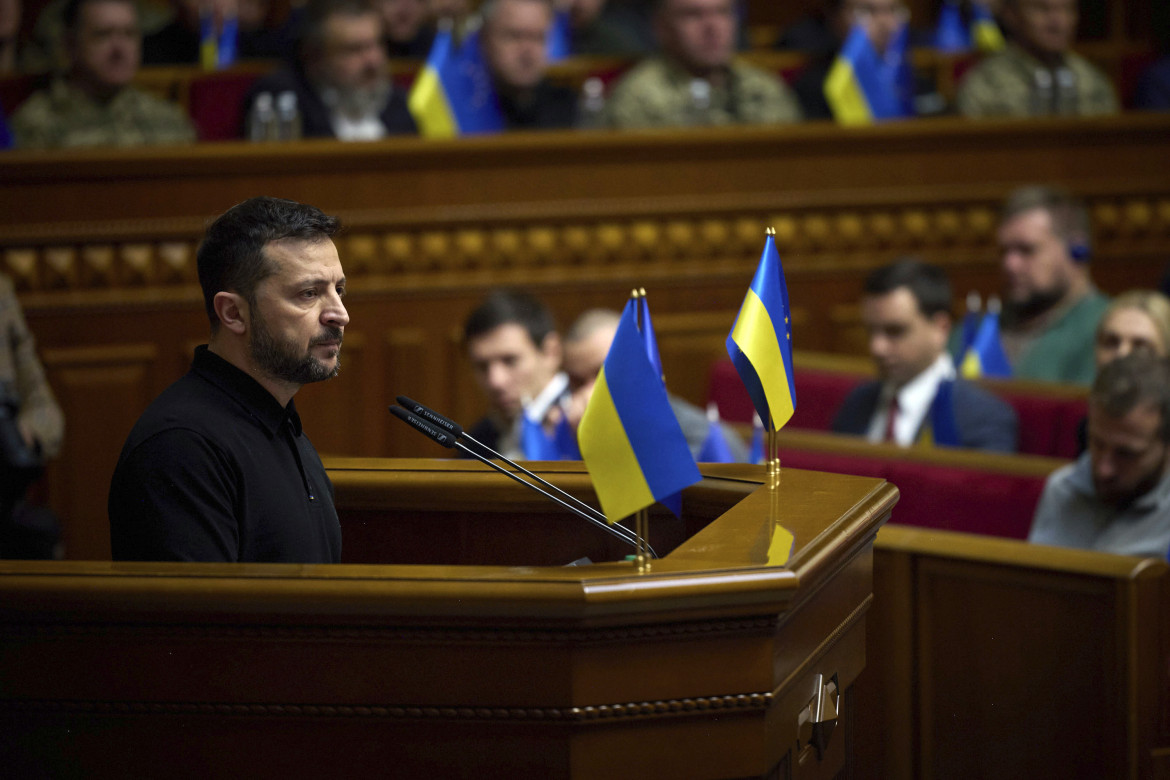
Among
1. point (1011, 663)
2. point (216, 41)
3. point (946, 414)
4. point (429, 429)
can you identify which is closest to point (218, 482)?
point (429, 429)

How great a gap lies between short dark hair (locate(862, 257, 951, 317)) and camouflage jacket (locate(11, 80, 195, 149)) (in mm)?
2253

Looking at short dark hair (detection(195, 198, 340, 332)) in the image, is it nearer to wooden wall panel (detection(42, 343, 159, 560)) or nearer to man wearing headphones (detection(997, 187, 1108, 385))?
wooden wall panel (detection(42, 343, 159, 560))

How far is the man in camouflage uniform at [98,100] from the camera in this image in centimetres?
484

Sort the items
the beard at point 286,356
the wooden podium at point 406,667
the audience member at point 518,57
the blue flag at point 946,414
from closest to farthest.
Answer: the wooden podium at point 406,667 < the beard at point 286,356 < the blue flag at point 946,414 < the audience member at point 518,57

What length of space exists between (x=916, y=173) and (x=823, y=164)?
1.18 ft

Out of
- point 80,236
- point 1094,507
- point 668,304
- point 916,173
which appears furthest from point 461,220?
point 1094,507

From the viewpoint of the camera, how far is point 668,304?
505 cm

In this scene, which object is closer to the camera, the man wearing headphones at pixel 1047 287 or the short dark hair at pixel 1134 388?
the short dark hair at pixel 1134 388

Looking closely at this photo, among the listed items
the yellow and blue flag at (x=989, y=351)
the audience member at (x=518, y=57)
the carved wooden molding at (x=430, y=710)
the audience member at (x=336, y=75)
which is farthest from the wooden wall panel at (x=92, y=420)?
the carved wooden molding at (x=430, y=710)

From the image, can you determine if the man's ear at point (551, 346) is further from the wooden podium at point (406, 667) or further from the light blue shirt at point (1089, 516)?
the wooden podium at point (406, 667)

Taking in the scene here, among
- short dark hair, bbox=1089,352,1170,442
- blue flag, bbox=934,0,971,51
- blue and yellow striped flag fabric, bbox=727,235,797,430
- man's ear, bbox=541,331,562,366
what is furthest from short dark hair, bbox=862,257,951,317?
blue flag, bbox=934,0,971,51

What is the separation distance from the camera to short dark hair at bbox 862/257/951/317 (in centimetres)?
429

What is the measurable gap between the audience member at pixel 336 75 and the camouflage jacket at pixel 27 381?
1.41 meters

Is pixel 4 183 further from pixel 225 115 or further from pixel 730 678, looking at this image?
pixel 730 678
